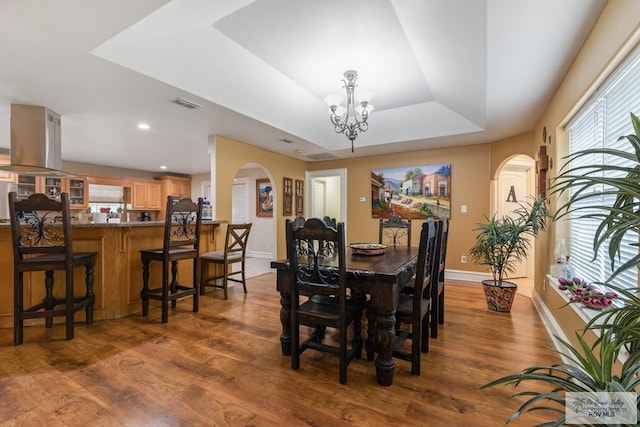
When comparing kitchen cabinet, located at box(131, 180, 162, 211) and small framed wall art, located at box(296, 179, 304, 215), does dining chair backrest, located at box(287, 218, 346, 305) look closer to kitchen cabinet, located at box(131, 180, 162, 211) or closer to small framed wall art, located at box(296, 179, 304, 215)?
small framed wall art, located at box(296, 179, 304, 215)

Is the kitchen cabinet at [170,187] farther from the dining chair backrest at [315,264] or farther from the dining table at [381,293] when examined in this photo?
the dining chair backrest at [315,264]

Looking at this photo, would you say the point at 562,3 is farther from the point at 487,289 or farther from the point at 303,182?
the point at 303,182

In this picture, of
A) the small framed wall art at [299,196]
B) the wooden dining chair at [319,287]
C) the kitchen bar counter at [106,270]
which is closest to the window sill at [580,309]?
the wooden dining chair at [319,287]

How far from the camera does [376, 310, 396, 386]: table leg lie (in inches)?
73.2

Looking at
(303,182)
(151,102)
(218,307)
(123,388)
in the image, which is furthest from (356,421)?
(303,182)

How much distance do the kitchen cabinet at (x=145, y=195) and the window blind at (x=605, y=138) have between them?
27.3 ft

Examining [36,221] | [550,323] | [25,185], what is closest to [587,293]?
[550,323]

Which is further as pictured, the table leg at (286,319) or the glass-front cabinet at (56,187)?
the glass-front cabinet at (56,187)

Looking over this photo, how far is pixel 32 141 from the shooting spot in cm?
323

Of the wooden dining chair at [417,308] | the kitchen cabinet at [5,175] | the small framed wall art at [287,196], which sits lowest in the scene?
the wooden dining chair at [417,308]

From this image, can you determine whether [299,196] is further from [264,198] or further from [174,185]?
[174,185]

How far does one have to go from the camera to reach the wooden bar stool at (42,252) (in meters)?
2.39

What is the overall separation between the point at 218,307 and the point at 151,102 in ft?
7.70

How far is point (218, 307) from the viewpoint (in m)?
3.37
